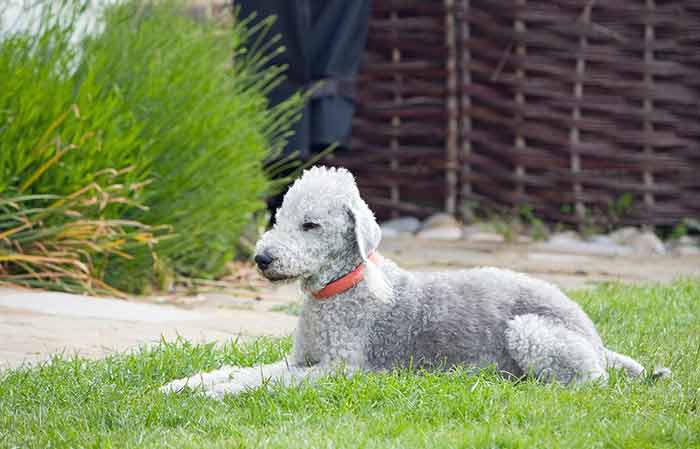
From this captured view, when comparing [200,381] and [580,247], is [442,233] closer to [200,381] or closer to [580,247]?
[580,247]

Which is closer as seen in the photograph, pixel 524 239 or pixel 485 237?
pixel 524 239

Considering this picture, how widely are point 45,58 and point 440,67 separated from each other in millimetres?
4932

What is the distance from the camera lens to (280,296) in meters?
6.88

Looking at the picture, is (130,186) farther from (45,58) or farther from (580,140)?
(580,140)

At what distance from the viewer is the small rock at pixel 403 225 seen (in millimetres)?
10336

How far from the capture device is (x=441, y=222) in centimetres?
1007

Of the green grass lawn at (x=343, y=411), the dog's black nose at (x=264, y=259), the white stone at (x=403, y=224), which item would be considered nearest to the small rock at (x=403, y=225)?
the white stone at (x=403, y=224)

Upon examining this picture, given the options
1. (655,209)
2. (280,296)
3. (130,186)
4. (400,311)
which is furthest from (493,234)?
(400,311)

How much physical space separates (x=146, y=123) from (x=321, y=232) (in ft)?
10.1

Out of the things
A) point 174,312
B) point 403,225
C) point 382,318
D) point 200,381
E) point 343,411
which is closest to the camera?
point 343,411

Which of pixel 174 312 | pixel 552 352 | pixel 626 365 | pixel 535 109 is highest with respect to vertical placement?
pixel 535 109

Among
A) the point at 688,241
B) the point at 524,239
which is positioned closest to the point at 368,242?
the point at 524,239

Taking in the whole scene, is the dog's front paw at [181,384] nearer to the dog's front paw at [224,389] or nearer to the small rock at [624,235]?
the dog's front paw at [224,389]

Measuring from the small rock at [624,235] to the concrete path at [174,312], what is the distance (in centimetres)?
90
